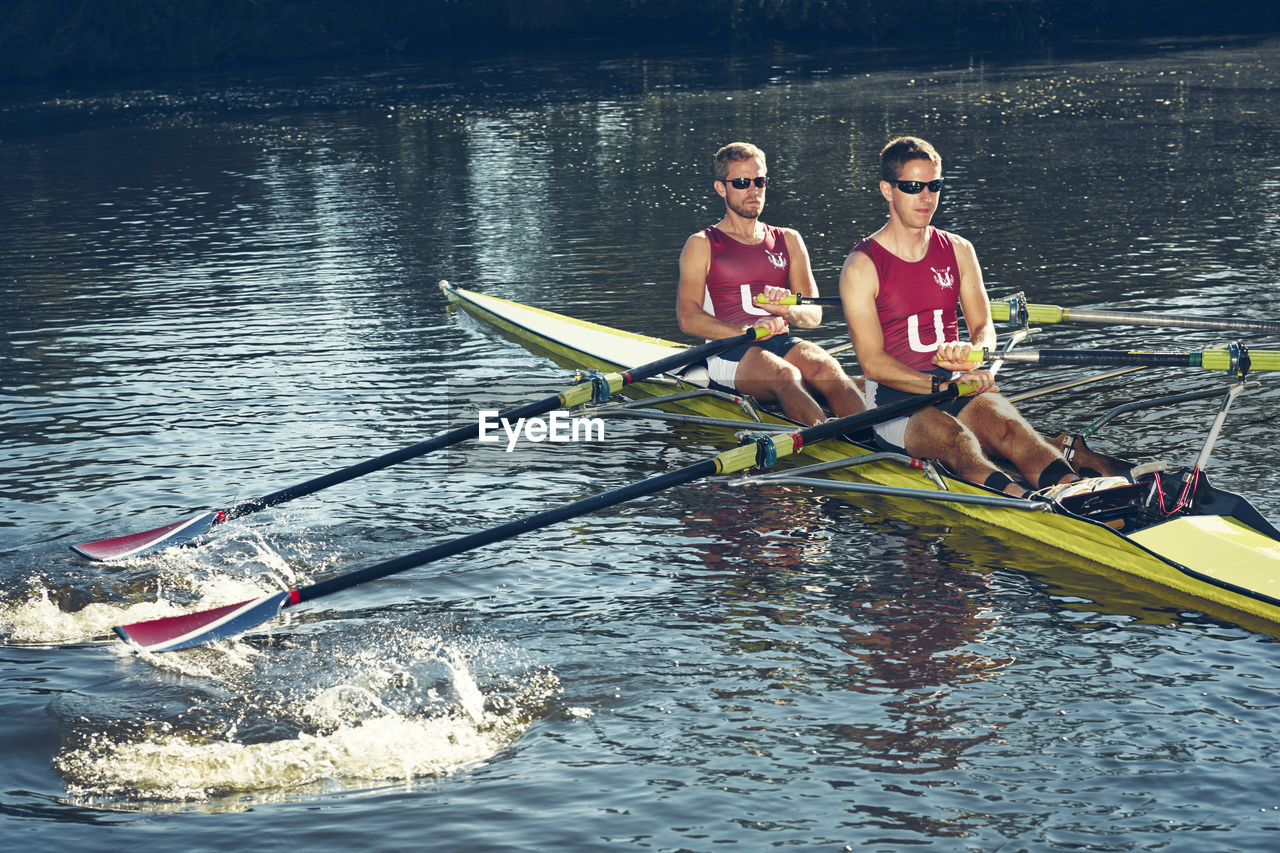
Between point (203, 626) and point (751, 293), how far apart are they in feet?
15.9

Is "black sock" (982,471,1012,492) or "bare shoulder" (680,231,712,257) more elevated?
"bare shoulder" (680,231,712,257)

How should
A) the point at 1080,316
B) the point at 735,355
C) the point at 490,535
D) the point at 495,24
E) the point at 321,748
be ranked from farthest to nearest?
the point at 495,24
the point at 735,355
the point at 1080,316
the point at 490,535
the point at 321,748

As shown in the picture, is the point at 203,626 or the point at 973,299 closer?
the point at 203,626

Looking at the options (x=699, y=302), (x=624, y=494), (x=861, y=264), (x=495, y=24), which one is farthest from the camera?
(x=495, y=24)

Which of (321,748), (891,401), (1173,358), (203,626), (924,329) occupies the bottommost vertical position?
(321,748)

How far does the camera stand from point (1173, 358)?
784cm

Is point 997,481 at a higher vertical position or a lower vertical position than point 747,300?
lower

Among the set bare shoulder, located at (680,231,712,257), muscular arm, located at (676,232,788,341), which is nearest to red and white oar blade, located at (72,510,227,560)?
muscular arm, located at (676,232,788,341)

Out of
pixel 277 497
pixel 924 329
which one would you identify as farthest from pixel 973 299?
pixel 277 497

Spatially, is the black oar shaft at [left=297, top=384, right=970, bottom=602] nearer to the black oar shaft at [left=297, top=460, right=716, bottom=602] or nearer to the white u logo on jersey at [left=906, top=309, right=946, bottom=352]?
the black oar shaft at [left=297, top=460, right=716, bottom=602]

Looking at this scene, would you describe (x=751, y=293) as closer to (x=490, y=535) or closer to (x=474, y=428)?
(x=474, y=428)

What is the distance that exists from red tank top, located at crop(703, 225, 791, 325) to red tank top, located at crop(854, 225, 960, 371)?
1926 millimetres

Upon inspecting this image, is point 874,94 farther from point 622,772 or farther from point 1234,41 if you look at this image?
point 622,772

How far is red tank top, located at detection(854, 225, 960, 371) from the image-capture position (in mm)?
8383
